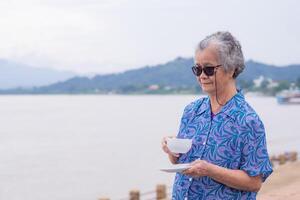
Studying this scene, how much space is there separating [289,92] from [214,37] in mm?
115347

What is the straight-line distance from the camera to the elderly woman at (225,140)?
8.43 feet

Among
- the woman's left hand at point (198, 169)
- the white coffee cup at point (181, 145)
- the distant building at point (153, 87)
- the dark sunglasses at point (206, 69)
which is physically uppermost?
the dark sunglasses at point (206, 69)

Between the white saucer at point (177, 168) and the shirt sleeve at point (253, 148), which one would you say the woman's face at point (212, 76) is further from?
the white saucer at point (177, 168)

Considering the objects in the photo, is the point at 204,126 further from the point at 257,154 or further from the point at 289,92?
the point at 289,92

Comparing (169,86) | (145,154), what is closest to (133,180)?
(145,154)

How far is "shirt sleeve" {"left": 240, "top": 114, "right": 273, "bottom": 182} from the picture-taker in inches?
101

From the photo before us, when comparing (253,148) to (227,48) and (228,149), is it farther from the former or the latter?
(227,48)

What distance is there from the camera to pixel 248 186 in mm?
Result: 2568

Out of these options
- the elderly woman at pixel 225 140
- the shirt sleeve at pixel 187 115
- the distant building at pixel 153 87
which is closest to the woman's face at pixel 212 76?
the elderly woman at pixel 225 140

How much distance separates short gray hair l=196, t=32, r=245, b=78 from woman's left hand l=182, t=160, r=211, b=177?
37cm

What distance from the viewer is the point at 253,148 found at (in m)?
2.57

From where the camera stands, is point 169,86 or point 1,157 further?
point 169,86

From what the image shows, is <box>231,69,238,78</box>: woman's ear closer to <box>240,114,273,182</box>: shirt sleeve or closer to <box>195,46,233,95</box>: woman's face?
<box>195,46,233,95</box>: woman's face

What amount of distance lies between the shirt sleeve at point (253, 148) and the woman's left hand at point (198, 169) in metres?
0.19
